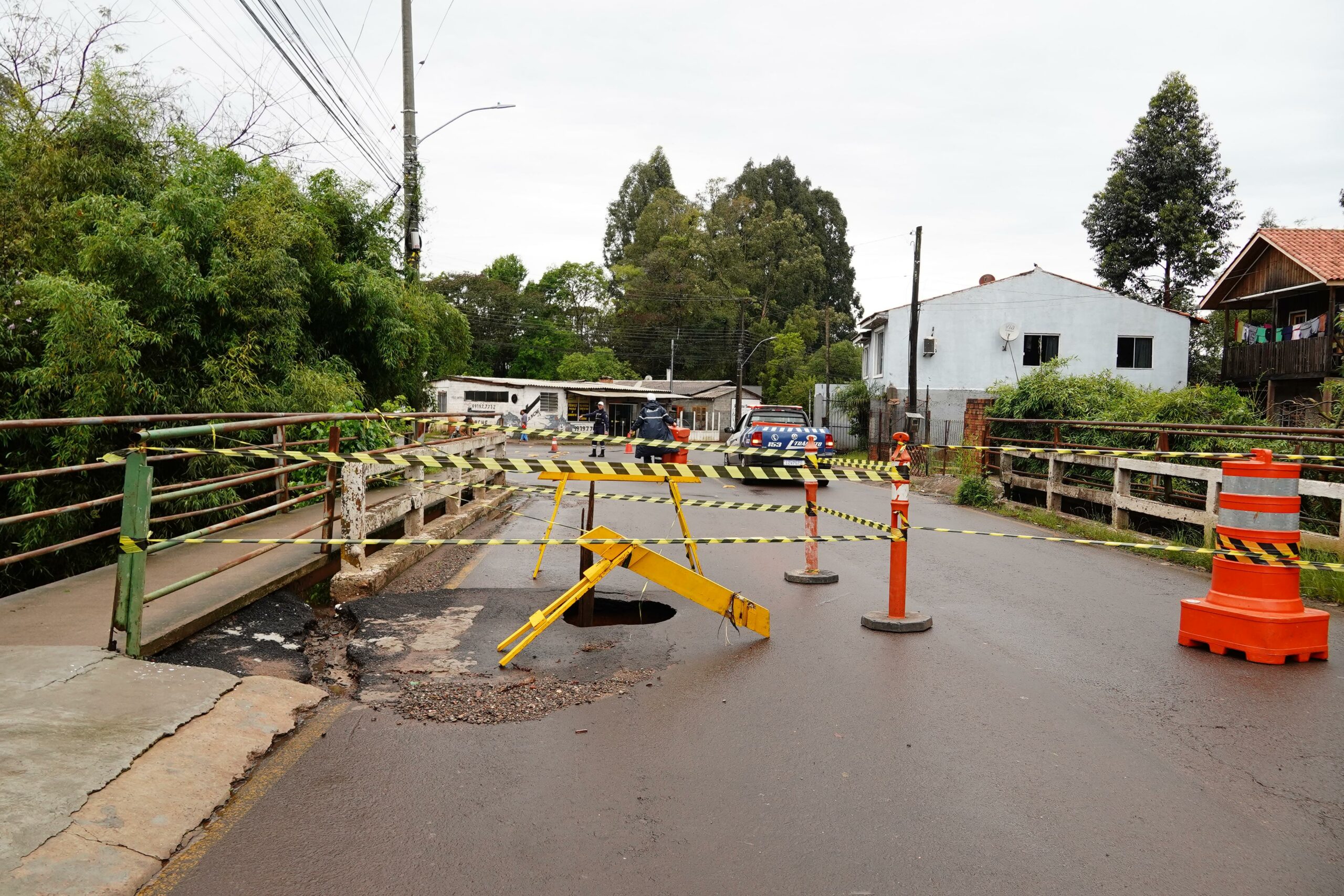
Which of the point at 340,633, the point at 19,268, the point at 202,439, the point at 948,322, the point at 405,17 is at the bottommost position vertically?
the point at 340,633

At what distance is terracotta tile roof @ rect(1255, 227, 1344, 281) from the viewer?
87.5 ft

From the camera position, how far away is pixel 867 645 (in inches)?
251

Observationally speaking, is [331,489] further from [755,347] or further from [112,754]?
[755,347]

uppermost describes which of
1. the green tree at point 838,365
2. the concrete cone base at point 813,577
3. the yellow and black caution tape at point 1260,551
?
the green tree at point 838,365

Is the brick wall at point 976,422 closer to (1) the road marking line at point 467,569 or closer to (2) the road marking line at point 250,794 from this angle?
(1) the road marking line at point 467,569

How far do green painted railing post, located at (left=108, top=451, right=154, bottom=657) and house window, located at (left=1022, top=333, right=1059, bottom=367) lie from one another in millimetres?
35073

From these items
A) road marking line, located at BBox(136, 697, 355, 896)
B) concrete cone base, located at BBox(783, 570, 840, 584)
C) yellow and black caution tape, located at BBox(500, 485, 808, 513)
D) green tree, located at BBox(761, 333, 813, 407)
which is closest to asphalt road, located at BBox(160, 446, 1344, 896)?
road marking line, located at BBox(136, 697, 355, 896)

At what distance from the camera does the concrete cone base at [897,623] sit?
6762 millimetres

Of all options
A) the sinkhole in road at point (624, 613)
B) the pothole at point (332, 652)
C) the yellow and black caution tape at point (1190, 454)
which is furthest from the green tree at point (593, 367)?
the pothole at point (332, 652)

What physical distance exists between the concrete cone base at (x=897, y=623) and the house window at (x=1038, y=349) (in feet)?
103

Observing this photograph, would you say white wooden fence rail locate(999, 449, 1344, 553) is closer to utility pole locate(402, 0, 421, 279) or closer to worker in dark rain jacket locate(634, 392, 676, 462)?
worker in dark rain jacket locate(634, 392, 676, 462)

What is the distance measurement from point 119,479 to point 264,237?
11.8 ft

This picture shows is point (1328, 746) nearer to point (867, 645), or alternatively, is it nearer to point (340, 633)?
point (867, 645)

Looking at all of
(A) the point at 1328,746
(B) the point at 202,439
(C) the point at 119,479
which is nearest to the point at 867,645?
(A) the point at 1328,746
